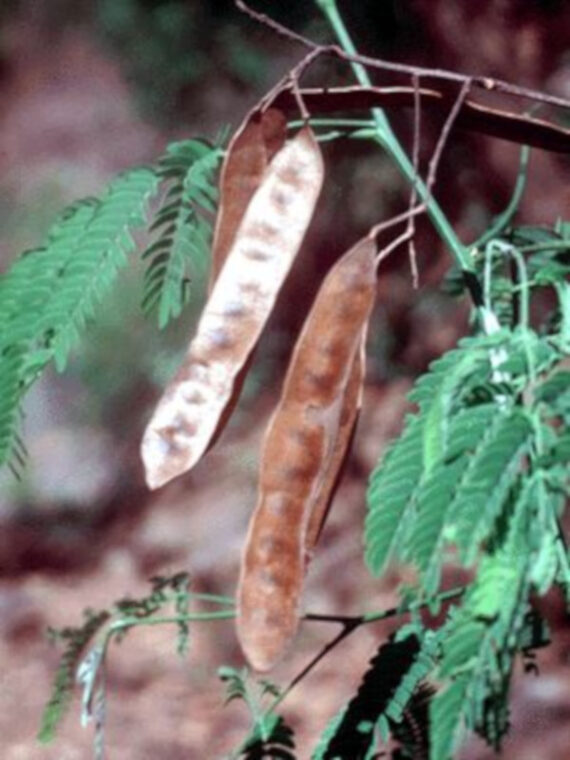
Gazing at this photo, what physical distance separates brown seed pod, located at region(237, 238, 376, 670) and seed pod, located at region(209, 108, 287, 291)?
0.12m

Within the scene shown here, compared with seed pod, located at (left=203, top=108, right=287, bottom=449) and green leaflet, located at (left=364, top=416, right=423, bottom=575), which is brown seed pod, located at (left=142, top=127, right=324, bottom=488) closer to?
seed pod, located at (left=203, top=108, right=287, bottom=449)

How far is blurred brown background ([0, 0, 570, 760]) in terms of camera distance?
6.46ft

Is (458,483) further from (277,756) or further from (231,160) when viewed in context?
(277,756)

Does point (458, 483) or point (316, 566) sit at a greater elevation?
point (316, 566)

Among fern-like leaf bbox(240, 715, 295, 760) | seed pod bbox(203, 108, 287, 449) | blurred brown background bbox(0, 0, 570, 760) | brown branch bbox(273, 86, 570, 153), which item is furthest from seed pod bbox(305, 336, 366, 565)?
blurred brown background bbox(0, 0, 570, 760)

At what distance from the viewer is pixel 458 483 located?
2.43 ft

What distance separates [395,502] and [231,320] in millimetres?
181

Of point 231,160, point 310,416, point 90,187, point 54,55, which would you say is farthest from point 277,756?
point 54,55

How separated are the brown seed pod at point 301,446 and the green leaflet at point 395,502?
40 millimetres

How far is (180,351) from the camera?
6.53 ft

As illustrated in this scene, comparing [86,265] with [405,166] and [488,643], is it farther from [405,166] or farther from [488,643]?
[488,643]

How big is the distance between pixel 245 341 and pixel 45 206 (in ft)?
3.88

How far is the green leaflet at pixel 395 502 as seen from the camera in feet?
2.72

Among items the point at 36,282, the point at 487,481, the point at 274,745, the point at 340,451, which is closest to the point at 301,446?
the point at 340,451
